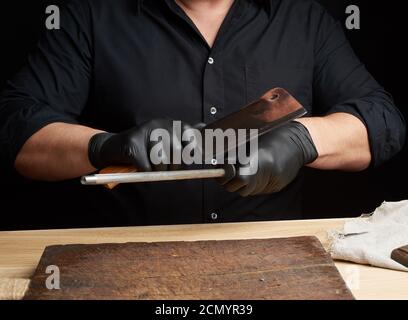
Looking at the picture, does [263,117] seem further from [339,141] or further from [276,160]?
[339,141]

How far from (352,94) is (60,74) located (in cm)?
88

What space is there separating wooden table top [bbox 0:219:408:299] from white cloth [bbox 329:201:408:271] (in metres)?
0.02

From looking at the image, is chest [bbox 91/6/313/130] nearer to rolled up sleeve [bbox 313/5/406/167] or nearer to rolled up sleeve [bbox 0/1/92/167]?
rolled up sleeve [bbox 0/1/92/167]

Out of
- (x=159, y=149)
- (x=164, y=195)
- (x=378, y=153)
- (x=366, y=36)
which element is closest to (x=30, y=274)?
(x=159, y=149)

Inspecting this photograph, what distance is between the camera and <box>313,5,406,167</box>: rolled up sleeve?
1.90 meters

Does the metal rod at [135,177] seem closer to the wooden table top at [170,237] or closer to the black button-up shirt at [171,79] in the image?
the wooden table top at [170,237]

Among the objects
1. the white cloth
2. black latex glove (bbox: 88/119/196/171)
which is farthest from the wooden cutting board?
black latex glove (bbox: 88/119/196/171)

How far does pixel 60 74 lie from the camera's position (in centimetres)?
193

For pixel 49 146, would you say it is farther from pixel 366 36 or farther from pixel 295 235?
pixel 366 36

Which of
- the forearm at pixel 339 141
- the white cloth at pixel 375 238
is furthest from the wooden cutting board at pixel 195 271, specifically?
the forearm at pixel 339 141

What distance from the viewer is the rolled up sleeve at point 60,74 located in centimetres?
189

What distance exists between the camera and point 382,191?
2535mm

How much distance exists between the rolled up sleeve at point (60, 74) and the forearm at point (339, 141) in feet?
2.24

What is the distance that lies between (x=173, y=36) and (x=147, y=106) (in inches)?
8.8
